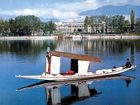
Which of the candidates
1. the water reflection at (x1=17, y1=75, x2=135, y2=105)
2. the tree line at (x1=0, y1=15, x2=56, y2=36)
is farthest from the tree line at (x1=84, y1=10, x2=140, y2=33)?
the water reflection at (x1=17, y1=75, x2=135, y2=105)

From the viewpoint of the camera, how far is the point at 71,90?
992 inches

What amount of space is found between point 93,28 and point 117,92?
127034 mm

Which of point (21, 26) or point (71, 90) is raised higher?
point (21, 26)

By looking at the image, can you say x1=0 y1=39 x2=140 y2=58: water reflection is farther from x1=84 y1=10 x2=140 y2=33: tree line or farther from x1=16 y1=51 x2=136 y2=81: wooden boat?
x1=84 y1=10 x2=140 y2=33: tree line

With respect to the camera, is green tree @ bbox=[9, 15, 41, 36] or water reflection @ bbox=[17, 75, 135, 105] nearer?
water reflection @ bbox=[17, 75, 135, 105]

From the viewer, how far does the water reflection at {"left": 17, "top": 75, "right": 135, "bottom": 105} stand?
22.5 metres

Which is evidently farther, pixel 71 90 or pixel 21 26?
pixel 21 26

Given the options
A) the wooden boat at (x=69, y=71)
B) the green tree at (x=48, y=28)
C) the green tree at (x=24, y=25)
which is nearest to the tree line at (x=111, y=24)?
the green tree at (x=48, y=28)

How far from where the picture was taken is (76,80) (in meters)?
28.5

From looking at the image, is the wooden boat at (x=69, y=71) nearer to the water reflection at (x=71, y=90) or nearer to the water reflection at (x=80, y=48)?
the water reflection at (x=71, y=90)

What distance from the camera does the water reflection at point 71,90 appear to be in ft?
73.7

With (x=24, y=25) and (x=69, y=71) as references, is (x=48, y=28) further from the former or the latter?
(x=69, y=71)

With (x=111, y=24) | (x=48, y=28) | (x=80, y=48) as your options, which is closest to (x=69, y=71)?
(x=80, y=48)

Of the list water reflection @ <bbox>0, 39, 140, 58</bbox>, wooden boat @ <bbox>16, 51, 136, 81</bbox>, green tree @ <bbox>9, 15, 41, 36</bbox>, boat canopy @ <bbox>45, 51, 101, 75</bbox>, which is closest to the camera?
wooden boat @ <bbox>16, 51, 136, 81</bbox>
